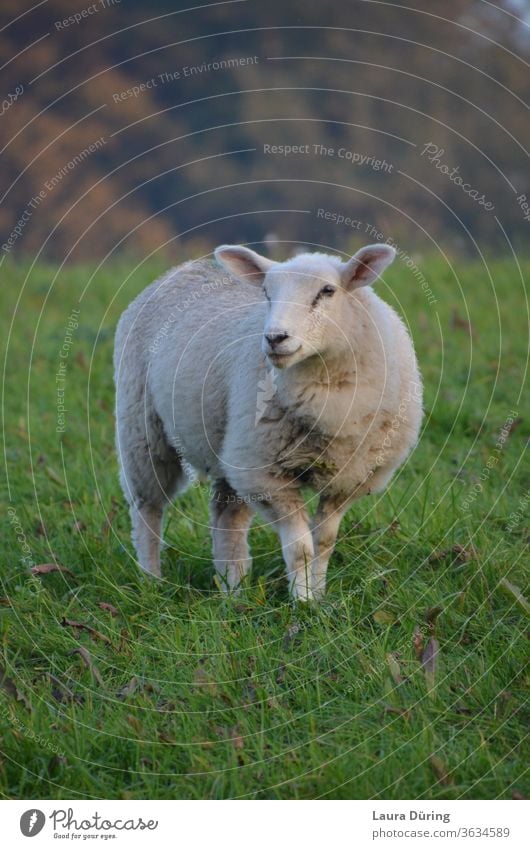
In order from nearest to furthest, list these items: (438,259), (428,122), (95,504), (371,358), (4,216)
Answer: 1. (371,358)
2. (95,504)
3. (438,259)
4. (4,216)
5. (428,122)

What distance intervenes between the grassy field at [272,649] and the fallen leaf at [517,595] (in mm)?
10

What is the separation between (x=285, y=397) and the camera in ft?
16.0

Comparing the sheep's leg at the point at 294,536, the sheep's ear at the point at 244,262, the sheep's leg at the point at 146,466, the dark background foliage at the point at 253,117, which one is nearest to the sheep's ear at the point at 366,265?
the sheep's ear at the point at 244,262

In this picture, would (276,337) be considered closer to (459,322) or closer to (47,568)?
(47,568)

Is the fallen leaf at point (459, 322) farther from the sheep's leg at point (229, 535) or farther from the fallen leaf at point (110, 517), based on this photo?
the sheep's leg at point (229, 535)

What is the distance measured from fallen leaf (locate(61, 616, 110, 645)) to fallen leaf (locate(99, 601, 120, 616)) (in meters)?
0.13

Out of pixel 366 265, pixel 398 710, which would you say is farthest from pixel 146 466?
pixel 398 710

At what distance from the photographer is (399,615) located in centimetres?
471

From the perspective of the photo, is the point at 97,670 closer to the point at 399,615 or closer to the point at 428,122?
the point at 399,615

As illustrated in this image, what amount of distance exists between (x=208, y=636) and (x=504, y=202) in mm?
18066

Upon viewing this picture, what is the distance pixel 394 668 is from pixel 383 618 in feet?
1.60

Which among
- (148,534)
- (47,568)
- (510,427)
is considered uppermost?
(510,427)
